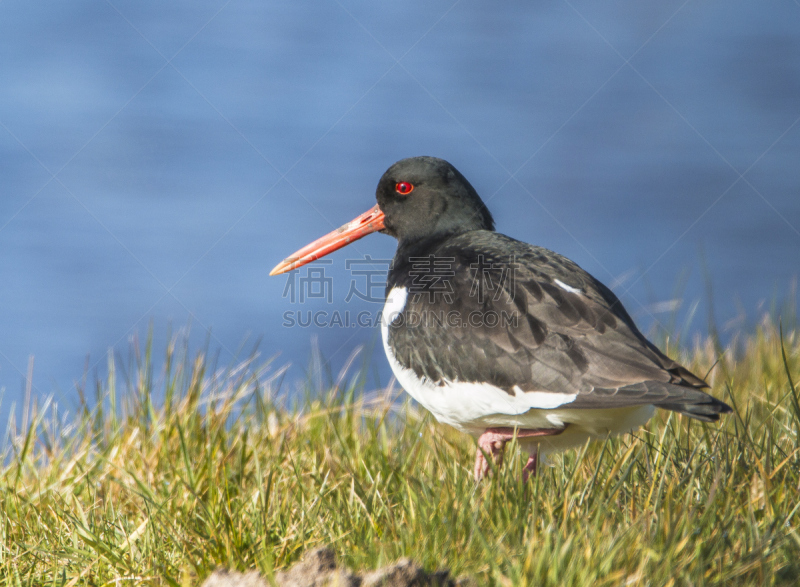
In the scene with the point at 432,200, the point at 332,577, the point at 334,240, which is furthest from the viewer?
the point at 334,240

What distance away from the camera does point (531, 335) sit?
3098 millimetres

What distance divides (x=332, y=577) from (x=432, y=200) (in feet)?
8.94

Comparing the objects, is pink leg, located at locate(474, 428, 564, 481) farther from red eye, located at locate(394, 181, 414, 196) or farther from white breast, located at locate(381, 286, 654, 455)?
red eye, located at locate(394, 181, 414, 196)

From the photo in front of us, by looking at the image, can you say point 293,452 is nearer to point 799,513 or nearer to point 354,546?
point 354,546

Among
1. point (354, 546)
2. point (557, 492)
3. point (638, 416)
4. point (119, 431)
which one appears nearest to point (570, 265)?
point (638, 416)

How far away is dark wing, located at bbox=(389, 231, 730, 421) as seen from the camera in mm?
2887

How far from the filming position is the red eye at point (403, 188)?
4.38 meters

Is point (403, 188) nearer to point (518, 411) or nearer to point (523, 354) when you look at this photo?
point (523, 354)

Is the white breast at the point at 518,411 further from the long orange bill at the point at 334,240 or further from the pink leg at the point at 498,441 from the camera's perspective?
the long orange bill at the point at 334,240

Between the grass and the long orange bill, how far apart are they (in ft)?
3.66

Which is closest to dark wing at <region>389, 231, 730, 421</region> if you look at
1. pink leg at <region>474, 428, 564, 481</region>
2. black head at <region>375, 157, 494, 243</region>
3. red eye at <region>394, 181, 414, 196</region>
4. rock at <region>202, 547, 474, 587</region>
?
pink leg at <region>474, 428, 564, 481</region>

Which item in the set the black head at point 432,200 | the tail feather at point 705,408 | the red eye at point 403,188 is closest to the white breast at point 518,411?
the tail feather at point 705,408

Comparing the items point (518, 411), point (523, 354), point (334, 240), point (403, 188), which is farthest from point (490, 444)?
point (334, 240)

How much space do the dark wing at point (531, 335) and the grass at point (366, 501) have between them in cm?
26
